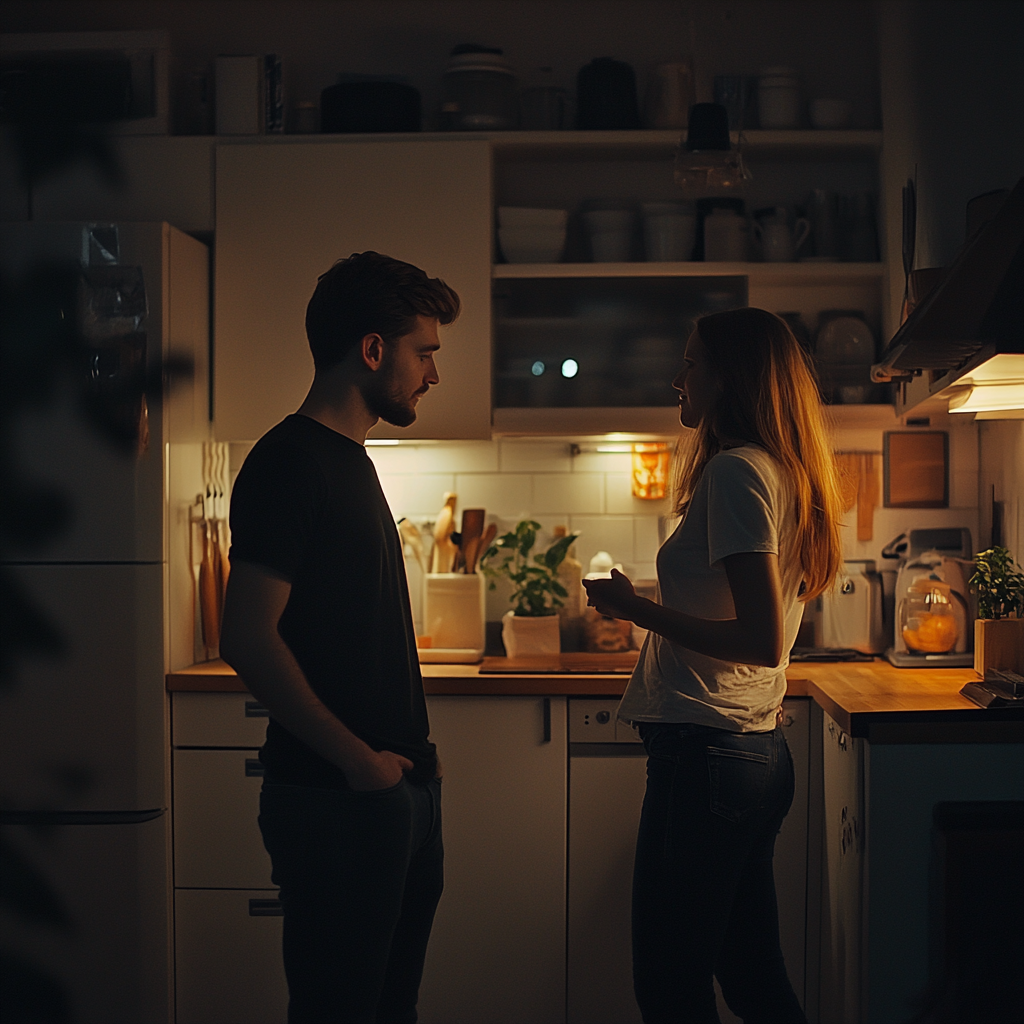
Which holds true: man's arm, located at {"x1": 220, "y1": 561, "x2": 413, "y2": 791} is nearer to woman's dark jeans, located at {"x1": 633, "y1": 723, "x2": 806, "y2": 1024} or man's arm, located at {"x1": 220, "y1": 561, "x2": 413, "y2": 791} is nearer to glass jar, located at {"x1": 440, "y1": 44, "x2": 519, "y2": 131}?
woman's dark jeans, located at {"x1": 633, "y1": 723, "x2": 806, "y2": 1024}

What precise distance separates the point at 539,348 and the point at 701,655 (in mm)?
1467

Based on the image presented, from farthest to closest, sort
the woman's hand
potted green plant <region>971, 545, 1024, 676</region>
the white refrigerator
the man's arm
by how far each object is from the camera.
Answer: the white refrigerator, potted green plant <region>971, 545, 1024, 676</region>, the woman's hand, the man's arm

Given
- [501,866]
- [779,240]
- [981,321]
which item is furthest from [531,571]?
[981,321]

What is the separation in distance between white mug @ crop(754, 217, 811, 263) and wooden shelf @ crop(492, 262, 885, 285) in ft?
0.19

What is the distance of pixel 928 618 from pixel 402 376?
170 cm

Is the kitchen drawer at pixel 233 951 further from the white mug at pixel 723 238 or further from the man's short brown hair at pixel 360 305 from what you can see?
the white mug at pixel 723 238

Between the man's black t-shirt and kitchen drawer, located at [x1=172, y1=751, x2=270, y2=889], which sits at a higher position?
the man's black t-shirt

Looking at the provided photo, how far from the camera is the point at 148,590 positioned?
2.52 m

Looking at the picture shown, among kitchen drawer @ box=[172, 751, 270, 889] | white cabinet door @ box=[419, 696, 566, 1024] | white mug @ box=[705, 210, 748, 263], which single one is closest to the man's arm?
white cabinet door @ box=[419, 696, 566, 1024]

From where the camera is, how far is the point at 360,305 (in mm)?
1565

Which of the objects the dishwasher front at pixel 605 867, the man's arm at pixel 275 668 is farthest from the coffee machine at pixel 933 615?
the man's arm at pixel 275 668

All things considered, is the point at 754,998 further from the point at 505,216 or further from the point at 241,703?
the point at 505,216

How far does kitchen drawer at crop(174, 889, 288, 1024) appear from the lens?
257cm

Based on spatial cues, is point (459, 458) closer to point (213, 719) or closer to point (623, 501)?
point (623, 501)
